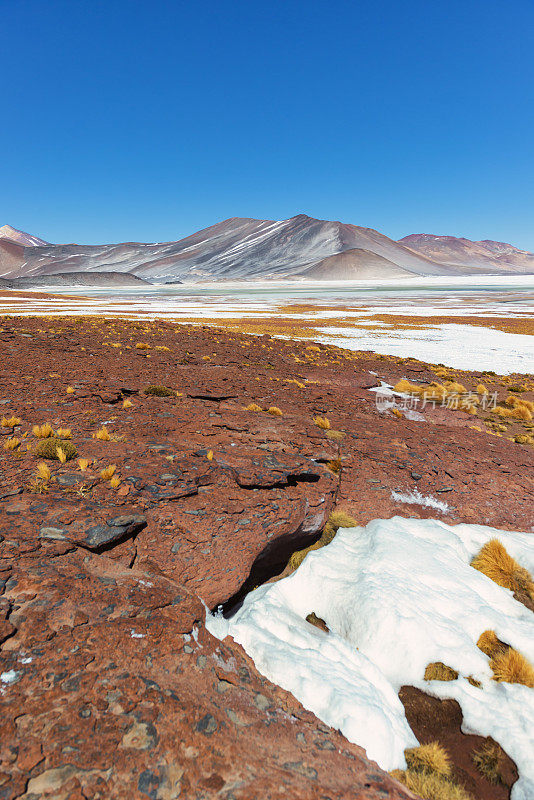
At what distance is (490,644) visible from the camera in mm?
5250

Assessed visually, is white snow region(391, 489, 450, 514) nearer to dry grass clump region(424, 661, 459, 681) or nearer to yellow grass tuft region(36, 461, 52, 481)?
dry grass clump region(424, 661, 459, 681)

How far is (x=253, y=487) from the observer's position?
7.34 metres

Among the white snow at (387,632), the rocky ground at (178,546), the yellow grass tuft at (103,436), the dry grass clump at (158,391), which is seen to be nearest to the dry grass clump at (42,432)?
the rocky ground at (178,546)

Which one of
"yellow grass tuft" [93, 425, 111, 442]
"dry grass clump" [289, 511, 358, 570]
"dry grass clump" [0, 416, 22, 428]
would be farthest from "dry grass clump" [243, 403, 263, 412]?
"dry grass clump" [0, 416, 22, 428]

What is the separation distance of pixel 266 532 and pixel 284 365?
1365cm

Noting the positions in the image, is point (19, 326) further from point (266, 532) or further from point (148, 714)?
point (148, 714)

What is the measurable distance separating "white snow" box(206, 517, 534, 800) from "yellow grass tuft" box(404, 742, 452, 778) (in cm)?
9

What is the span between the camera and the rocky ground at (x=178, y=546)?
2.93 m

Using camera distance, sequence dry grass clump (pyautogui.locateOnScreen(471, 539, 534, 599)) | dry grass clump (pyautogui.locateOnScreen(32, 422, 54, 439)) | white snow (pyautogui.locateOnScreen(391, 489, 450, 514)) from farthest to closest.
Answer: white snow (pyautogui.locateOnScreen(391, 489, 450, 514)) < dry grass clump (pyautogui.locateOnScreen(32, 422, 54, 439)) < dry grass clump (pyautogui.locateOnScreen(471, 539, 534, 599))

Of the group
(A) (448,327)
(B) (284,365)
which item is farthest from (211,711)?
(A) (448,327)

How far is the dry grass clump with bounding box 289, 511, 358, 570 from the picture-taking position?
6.77 metres

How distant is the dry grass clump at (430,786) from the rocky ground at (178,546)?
10.9 inches

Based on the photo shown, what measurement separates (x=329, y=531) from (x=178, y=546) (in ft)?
10.2

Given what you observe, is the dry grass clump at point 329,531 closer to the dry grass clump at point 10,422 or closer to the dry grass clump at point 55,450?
→ the dry grass clump at point 55,450
